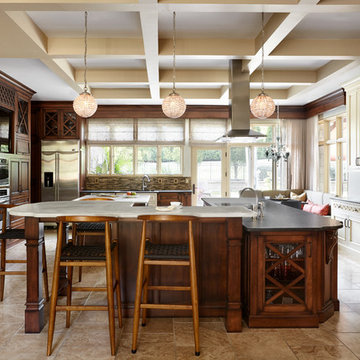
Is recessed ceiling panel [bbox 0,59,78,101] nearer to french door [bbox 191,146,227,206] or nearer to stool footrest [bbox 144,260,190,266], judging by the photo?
french door [bbox 191,146,227,206]

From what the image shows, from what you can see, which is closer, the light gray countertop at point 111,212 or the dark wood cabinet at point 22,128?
the light gray countertop at point 111,212

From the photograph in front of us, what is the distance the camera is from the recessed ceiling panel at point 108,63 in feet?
17.4

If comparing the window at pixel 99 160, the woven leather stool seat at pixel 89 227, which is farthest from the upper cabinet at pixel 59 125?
the woven leather stool seat at pixel 89 227

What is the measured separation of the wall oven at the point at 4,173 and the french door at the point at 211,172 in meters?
4.17

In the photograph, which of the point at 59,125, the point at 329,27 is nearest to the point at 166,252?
the point at 329,27

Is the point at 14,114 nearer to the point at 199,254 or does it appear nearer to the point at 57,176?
the point at 57,176

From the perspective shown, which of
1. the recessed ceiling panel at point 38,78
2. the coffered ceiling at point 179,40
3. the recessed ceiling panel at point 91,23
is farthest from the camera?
the recessed ceiling panel at point 38,78

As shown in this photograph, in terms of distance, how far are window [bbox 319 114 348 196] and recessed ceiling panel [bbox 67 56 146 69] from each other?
162 inches

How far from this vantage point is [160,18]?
386 centimetres

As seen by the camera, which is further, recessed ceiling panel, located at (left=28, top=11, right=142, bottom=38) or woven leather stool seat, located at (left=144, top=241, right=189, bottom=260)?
recessed ceiling panel, located at (left=28, top=11, right=142, bottom=38)

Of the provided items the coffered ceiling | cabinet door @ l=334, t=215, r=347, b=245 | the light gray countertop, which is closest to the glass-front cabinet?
the light gray countertop

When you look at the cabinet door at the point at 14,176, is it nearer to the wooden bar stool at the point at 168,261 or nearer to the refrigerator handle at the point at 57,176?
the refrigerator handle at the point at 57,176

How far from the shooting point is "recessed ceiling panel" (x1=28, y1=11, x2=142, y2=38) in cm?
379

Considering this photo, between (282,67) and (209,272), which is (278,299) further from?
(282,67)
